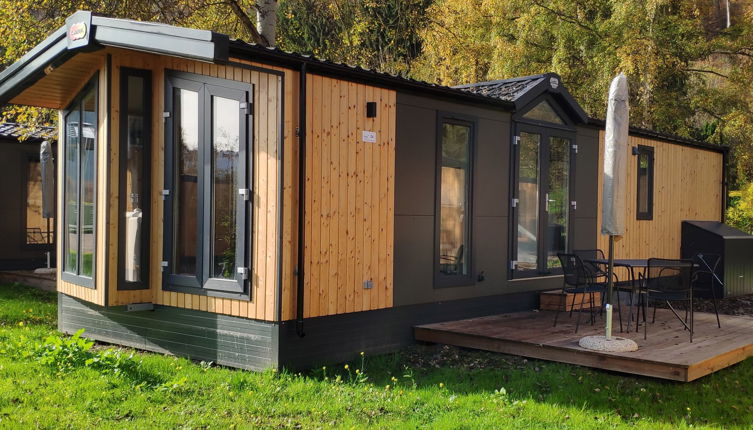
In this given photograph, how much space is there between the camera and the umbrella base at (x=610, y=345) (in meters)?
6.50

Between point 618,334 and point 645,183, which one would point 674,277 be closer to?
point 618,334

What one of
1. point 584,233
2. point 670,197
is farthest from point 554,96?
point 670,197

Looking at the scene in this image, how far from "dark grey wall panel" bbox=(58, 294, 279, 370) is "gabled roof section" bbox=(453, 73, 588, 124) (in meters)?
4.23

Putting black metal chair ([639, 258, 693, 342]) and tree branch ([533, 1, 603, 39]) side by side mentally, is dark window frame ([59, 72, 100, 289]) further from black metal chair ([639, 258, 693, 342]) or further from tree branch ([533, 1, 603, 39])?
tree branch ([533, 1, 603, 39])

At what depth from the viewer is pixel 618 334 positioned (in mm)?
7449

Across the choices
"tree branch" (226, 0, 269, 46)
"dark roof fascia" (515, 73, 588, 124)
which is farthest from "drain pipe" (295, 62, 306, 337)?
"tree branch" (226, 0, 269, 46)

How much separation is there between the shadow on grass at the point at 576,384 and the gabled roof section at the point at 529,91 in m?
3.29

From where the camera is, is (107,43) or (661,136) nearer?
(107,43)

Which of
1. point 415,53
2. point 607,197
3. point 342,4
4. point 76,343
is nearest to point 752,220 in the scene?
point 415,53

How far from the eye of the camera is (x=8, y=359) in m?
6.69

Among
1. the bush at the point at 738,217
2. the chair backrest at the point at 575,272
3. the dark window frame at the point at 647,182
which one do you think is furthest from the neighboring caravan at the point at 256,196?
the bush at the point at 738,217

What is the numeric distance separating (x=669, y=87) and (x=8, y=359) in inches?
630

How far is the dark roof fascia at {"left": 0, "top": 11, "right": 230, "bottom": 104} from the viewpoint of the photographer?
227 inches

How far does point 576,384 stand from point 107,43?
16.0 ft
